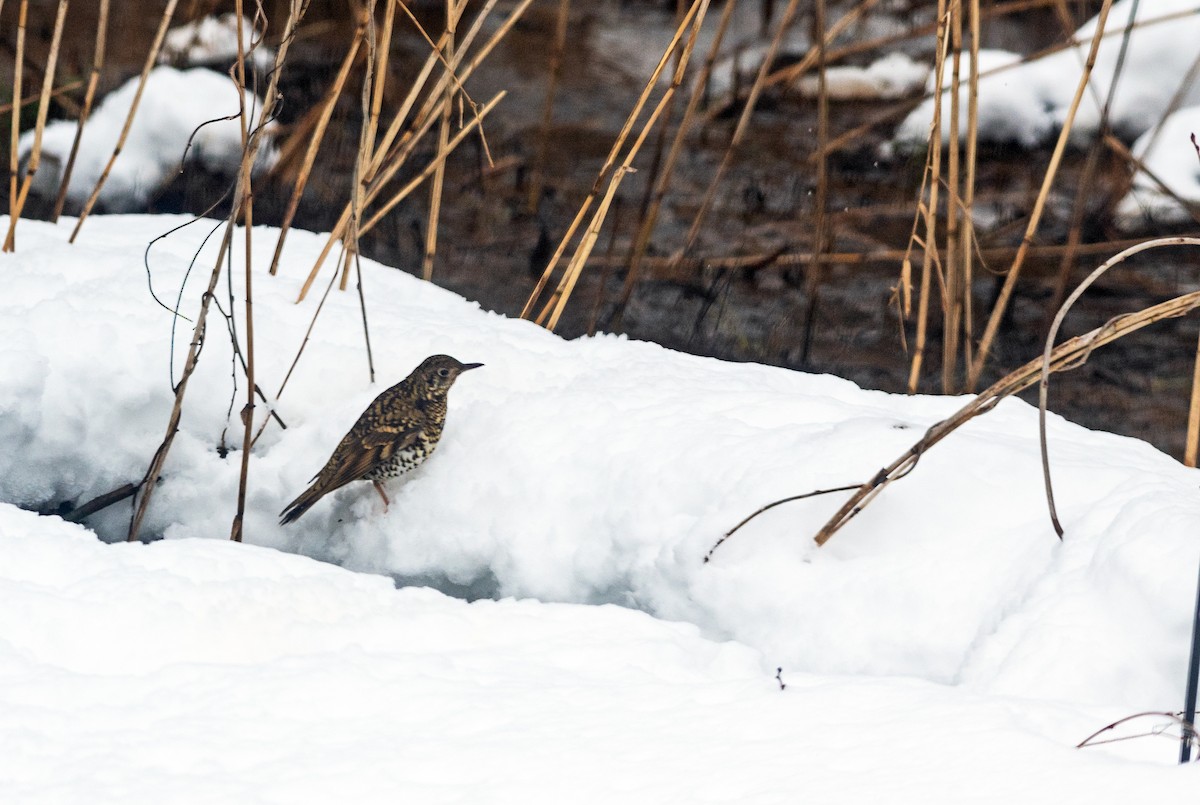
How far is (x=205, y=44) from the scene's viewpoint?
5.66 m

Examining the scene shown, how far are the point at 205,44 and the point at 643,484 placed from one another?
14.3ft

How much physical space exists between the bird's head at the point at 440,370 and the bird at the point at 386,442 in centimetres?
1

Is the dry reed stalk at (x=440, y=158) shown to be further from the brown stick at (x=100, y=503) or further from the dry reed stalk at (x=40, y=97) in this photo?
the dry reed stalk at (x=40, y=97)

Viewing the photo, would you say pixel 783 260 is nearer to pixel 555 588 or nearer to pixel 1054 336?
pixel 555 588

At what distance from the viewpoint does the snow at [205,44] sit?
559 centimetres

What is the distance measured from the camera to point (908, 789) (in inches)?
51.5

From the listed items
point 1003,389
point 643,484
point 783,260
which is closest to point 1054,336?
point 1003,389

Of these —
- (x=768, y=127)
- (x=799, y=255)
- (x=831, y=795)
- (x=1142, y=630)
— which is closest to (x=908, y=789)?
(x=831, y=795)

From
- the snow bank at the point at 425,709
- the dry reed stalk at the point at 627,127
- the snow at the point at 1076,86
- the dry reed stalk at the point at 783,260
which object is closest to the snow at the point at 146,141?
the dry reed stalk at the point at 783,260

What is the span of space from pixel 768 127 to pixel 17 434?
436 cm

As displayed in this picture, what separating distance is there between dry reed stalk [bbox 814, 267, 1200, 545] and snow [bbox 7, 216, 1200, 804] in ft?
0.37

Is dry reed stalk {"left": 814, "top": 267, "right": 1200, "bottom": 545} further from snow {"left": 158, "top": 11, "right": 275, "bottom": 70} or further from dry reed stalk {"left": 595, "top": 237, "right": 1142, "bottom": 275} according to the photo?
snow {"left": 158, "top": 11, "right": 275, "bottom": 70}

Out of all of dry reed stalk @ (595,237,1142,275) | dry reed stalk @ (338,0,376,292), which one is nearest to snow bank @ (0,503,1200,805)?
dry reed stalk @ (338,0,376,292)

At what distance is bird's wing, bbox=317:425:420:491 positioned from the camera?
2.27m
